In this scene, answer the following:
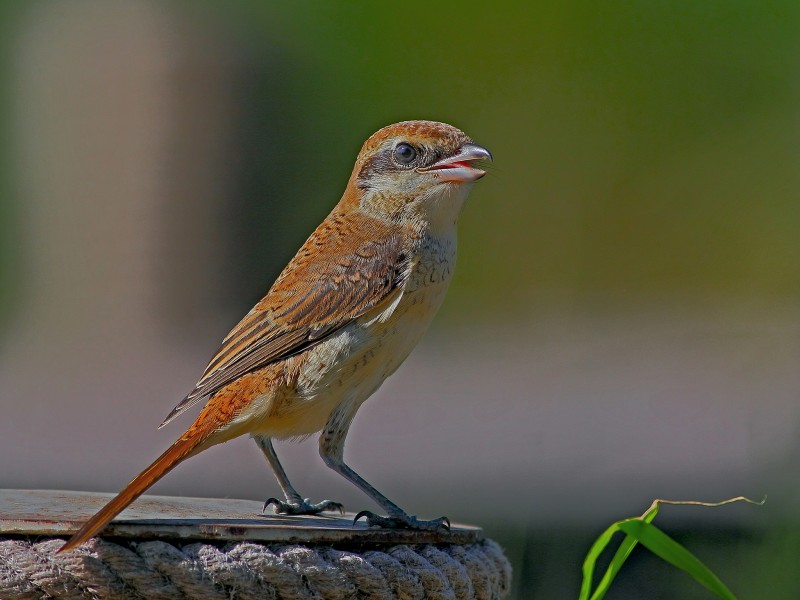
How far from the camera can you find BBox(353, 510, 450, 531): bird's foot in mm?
2402

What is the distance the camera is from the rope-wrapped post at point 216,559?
74.6 inches

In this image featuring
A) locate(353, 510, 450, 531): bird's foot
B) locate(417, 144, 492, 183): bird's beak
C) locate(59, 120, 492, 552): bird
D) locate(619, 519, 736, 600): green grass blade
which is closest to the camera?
locate(619, 519, 736, 600): green grass blade

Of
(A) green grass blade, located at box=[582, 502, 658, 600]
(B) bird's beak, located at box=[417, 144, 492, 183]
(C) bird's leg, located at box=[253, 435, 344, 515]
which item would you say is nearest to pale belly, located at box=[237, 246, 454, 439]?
(C) bird's leg, located at box=[253, 435, 344, 515]

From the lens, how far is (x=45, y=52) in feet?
25.3

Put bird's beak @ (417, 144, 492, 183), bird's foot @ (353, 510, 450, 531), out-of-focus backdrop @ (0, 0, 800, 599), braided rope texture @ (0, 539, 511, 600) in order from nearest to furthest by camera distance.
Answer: braided rope texture @ (0, 539, 511, 600)
bird's foot @ (353, 510, 450, 531)
bird's beak @ (417, 144, 492, 183)
out-of-focus backdrop @ (0, 0, 800, 599)

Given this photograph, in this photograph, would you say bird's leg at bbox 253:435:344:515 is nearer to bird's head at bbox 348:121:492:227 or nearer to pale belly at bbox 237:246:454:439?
pale belly at bbox 237:246:454:439

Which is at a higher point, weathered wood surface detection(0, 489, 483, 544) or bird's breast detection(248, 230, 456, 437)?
bird's breast detection(248, 230, 456, 437)

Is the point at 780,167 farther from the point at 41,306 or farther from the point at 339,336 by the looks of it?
the point at 41,306

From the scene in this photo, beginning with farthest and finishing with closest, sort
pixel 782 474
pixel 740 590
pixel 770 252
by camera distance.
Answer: pixel 770 252
pixel 782 474
pixel 740 590

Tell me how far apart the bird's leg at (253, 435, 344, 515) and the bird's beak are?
75cm

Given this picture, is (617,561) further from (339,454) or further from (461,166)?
(461,166)

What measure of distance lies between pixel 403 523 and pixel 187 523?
23.5 inches

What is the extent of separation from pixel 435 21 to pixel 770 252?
7.13 feet

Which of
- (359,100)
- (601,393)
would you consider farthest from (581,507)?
(359,100)
